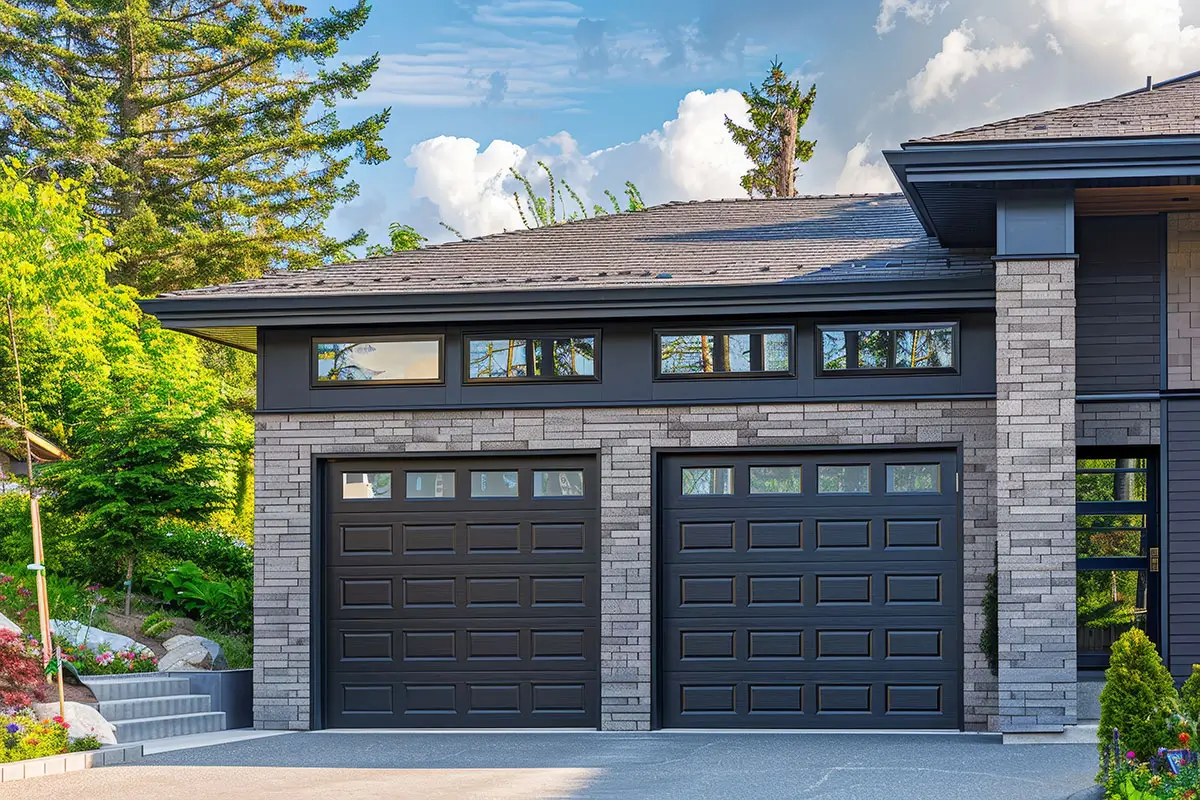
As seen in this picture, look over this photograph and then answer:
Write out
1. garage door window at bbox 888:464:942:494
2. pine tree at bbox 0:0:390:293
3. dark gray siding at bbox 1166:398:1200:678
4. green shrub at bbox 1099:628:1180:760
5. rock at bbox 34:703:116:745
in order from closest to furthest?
green shrub at bbox 1099:628:1180:760, rock at bbox 34:703:116:745, dark gray siding at bbox 1166:398:1200:678, garage door window at bbox 888:464:942:494, pine tree at bbox 0:0:390:293

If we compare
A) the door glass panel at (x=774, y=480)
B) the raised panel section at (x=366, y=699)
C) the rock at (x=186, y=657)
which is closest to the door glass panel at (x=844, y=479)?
the door glass panel at (x=774, y=480)

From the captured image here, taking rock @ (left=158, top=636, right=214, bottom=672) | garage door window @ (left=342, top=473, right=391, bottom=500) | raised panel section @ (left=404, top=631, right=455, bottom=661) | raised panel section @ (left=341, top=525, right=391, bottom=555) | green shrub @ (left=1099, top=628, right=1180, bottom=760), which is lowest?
rock @ (left=158, top=636, right=214, bottom=672)

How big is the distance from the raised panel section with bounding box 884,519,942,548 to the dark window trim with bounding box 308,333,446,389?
4491mm

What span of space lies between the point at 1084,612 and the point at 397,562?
256 inches

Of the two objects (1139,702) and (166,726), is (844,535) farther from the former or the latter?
(166,726)

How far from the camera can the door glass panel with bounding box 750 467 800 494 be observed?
13.1 metres

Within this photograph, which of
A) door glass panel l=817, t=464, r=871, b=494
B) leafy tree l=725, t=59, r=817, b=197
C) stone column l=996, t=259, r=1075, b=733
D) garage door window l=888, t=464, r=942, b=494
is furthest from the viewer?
leafy tree l=725, t=59, r=817, b=197

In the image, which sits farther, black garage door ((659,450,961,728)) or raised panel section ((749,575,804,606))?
raised panel section ((749,575,804,606))

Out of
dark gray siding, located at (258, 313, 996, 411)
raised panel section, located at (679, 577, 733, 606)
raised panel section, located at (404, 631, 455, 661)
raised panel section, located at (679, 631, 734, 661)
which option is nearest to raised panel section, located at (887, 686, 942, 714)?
raised panel section, located at (679, 631, 734, 661)

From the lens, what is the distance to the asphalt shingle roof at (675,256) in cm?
1317

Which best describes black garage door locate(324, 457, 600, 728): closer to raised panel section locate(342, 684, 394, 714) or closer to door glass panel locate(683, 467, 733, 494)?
raised panel section locate(342, 684, 394, 714)

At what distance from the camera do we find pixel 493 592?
43.9 feet

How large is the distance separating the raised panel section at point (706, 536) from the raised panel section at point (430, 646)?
2432 millimetres

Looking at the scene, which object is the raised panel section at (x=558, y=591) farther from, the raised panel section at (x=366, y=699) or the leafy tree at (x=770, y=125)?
the leafy tree at (x=770, y=125)
